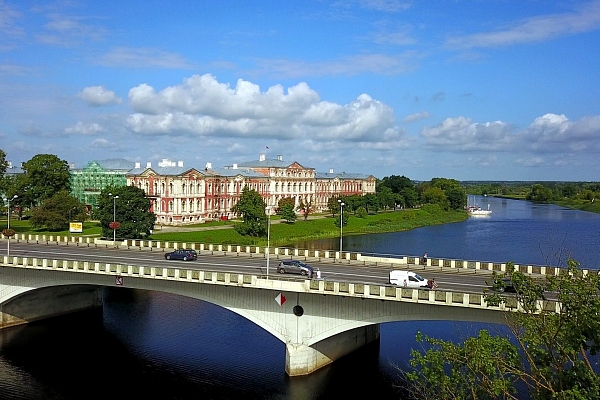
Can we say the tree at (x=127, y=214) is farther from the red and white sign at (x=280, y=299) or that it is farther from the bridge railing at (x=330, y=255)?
the red and white sign at (x=280, y=299)

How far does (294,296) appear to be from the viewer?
1448 inches

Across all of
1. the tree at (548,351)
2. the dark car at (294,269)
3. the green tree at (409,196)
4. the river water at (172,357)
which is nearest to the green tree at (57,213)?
the river water at (172,357)

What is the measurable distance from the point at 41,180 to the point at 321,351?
3242 inches

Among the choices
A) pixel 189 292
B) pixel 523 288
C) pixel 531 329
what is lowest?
pixel 189 292

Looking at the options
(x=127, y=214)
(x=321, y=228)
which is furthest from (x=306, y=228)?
(x=127, y=214)

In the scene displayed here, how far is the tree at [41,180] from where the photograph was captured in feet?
338

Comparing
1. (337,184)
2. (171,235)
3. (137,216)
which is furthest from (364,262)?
(337,184)

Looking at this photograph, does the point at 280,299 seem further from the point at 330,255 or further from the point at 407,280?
the point at 330,255

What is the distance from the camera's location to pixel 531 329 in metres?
18.1

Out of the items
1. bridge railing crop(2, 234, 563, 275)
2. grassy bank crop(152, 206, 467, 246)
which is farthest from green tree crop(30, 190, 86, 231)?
bridge railing crop(2, 234, 563, 275)

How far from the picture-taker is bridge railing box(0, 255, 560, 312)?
31.7 m

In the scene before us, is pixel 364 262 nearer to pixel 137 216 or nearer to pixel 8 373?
pixel 8 373

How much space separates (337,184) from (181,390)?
5507 inches

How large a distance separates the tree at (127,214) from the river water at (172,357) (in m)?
14.7
